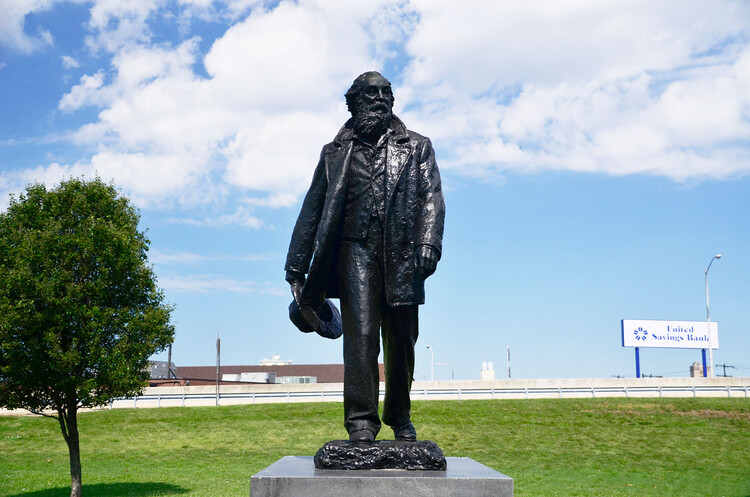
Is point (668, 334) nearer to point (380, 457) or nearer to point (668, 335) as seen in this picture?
point (668, 335)

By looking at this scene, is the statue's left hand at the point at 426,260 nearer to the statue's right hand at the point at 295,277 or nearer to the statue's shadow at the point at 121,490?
the statue's right hand at the point at 295,277

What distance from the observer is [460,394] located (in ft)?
117

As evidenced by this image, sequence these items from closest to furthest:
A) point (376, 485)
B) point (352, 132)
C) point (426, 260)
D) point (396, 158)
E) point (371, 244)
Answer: point (376, 485) < point (426, 260) < point (371, 244) < point (396, 158) < point (352, 132)

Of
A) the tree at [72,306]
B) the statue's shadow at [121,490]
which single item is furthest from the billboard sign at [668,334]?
the tree at [72,306]

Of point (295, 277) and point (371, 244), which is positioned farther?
point (295, 277)

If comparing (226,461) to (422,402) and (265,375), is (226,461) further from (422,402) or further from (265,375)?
(265,375)

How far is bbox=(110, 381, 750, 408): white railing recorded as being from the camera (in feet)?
115

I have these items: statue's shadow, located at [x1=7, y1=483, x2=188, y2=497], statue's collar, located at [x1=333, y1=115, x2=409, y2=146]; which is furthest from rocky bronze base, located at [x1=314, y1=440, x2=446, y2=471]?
statue's shadow, located at [x1=7, y1=483, x2=188, y2=497]

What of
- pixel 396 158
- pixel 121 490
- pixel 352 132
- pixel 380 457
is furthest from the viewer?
pixel 121 490

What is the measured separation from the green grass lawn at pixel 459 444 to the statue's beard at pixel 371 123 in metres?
13.6

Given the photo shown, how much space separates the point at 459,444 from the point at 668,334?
2577cm

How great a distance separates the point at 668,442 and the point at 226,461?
1578 cm

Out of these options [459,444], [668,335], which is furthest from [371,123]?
[668,335]

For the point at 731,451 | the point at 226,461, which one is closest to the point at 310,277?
the point at 226,461
